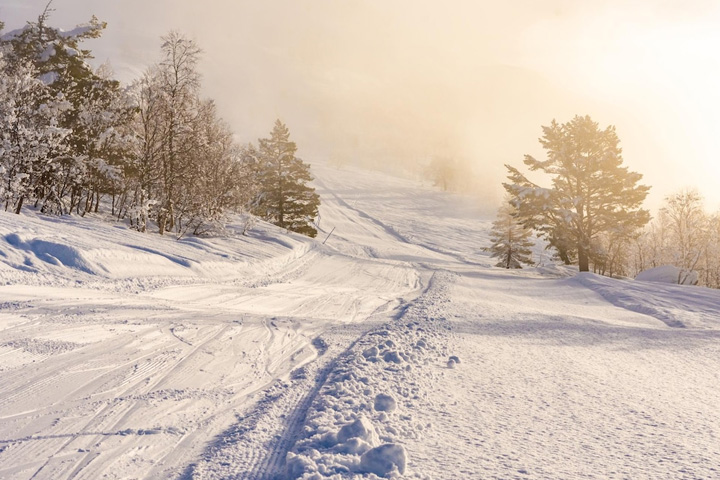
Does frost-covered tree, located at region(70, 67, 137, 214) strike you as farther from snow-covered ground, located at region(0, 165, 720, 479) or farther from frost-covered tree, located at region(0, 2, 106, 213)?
snow-covered ground, located at region(0, 165, 720, 479)

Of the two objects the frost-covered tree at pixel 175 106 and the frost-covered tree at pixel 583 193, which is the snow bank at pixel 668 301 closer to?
the frost-covered tree at pixel 583 193

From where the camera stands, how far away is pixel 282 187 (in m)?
30.0

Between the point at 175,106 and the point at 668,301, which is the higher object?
the point at 175,106

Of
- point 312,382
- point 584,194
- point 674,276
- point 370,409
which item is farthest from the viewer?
point 584,194

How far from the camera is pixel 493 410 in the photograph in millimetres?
3396

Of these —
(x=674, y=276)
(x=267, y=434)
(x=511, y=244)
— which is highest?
(x=511, y=244)

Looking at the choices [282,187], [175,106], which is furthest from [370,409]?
[282,187]

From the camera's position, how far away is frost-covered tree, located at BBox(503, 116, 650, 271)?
69.2 ft

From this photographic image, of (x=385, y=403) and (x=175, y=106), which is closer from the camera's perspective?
(x=385, y=403)

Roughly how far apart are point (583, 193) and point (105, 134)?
911 inches

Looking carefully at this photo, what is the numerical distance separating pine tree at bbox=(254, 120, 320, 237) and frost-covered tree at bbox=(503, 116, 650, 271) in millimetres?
15160

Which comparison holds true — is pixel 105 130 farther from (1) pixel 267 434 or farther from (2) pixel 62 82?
(1) pixel 267 434

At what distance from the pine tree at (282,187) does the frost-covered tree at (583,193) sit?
49.7 ft

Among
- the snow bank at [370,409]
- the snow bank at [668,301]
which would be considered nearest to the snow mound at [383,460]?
the snow bank at [370,409]
